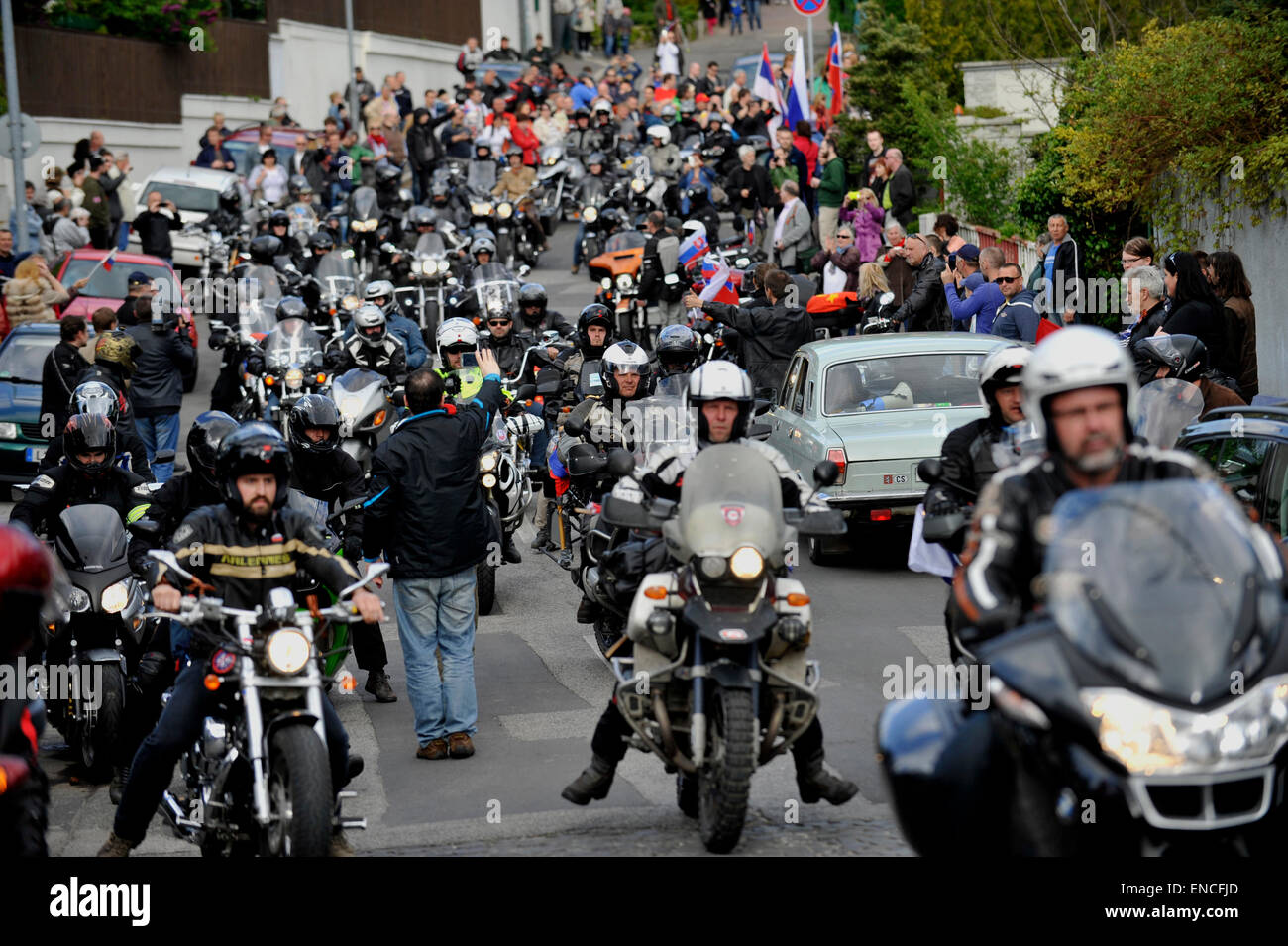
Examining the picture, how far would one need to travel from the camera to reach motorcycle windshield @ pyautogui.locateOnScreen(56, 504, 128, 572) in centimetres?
945

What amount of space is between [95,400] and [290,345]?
24.1 feet

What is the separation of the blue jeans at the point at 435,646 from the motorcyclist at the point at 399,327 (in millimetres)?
7381

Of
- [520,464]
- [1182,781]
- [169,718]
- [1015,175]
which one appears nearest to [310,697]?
[169,718]

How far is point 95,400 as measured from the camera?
34.6 ft

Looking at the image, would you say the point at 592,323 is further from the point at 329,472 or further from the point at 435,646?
the point at 435,646

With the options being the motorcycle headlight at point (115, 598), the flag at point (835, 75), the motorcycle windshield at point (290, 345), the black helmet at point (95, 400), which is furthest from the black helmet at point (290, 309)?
the flag at point (835, 75)

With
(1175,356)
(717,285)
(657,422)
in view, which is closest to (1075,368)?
(1175,356)

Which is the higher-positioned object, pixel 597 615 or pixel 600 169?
pixel 600 169

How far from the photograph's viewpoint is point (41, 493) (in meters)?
9.69

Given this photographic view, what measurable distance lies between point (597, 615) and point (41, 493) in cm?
336

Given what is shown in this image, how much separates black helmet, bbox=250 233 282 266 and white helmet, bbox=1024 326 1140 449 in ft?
57.5
